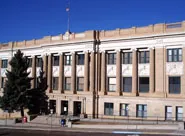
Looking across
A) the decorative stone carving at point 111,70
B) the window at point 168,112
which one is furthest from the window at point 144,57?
the window at point 168,112

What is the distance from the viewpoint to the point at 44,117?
45.9m

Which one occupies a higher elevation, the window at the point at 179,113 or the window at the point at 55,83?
the window at the point at 55,83

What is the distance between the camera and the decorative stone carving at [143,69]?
42.2 meters

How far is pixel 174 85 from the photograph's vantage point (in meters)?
40.0

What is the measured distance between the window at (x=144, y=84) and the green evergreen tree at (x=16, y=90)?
773 inches

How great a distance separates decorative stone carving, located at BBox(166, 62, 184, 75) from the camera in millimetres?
39500

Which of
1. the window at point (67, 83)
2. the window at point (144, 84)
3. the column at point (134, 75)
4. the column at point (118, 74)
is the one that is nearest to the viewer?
the window at point (144, 84)

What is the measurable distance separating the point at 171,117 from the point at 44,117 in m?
19.8

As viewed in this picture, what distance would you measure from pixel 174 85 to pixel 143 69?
5157mm

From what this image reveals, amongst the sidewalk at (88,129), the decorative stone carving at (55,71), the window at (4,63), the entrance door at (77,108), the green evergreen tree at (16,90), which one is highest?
the window at (4,63)

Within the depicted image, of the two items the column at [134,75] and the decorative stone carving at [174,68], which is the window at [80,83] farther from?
the decorative stone carving at [174,68]

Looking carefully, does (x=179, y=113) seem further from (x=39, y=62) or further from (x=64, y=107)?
(x=39, y=62)

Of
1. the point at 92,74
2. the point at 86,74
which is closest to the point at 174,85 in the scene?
the point at 92,74

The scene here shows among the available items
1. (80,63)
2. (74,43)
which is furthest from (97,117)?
(74,43)
